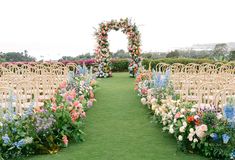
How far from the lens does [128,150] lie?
5.97 m

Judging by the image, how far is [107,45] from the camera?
18969 mm

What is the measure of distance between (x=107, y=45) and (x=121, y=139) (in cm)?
1266

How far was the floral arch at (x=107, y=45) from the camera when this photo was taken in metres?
18.4

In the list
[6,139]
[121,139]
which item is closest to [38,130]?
[6,139]

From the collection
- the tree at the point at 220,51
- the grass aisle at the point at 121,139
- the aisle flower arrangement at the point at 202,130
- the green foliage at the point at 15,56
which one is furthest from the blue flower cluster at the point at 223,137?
the tree at the point at 220,51

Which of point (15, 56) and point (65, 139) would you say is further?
point (15, 56)

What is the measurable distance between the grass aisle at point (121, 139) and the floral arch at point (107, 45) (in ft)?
28.0

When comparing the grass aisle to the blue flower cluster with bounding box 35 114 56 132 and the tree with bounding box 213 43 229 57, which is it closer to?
the blue flower cluster with bounding box 35 114 56 132

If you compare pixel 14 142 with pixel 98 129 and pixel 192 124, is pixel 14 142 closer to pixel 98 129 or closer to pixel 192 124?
pixel 98 129

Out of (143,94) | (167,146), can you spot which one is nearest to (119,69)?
(143,94)

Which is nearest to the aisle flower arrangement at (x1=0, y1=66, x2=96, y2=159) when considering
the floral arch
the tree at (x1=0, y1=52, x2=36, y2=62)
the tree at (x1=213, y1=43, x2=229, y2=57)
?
the floral arch

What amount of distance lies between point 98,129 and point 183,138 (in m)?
2.01

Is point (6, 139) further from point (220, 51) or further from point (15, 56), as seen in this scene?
point (220, 51)

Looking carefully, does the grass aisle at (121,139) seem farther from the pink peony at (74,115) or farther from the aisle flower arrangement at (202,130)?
the pink peony at (74,115)
